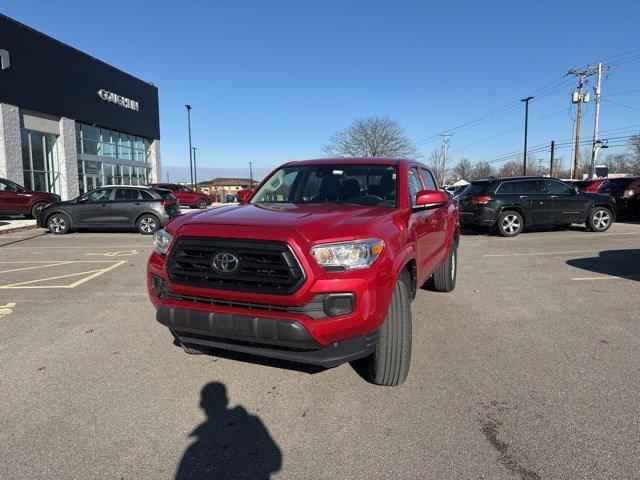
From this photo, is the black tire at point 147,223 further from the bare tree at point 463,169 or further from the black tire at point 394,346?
the bare tree at point 463,169

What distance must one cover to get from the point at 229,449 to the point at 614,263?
8.17 m

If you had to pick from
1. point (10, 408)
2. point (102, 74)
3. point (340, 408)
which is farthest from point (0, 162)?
point (340, 408)

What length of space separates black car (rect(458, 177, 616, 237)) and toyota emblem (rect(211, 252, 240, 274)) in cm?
1029

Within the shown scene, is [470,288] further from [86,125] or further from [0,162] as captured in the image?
→ [86,125]

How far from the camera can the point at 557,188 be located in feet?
40.3

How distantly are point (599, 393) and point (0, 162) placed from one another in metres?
24.3

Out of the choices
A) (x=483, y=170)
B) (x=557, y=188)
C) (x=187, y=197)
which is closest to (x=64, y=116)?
(x=187, y=197)

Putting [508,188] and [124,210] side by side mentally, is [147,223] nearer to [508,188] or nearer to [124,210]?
[124,210]

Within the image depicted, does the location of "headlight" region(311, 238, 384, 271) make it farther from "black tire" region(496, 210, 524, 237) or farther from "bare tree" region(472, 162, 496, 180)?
"bare tree" region(472, 162, 496, 180)

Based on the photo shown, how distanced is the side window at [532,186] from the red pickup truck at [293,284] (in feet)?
32.3

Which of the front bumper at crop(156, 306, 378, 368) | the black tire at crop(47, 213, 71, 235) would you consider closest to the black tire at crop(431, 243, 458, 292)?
the front bumper at crop(156, 306, 378, 368)

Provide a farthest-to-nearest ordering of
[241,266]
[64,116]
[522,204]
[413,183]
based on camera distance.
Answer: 1. [64,116]
2. [522,204]
3. [413,183]
4. [241,266]

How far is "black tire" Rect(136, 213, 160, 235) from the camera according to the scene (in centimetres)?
1343

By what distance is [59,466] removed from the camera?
7.88ft
